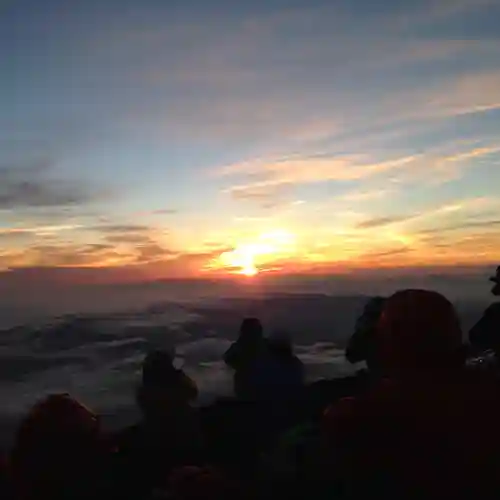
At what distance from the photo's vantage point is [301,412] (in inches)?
341

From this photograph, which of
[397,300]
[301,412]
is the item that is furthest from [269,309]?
[397,300]

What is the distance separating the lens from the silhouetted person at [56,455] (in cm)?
369

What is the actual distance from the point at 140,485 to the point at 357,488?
291 centimetres

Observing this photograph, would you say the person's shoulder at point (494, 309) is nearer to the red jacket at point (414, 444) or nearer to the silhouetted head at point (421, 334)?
the silhouetted head at point (421, 334)

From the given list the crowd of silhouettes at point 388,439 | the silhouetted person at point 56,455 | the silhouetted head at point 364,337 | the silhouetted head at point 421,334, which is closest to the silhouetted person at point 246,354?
the silhouetted head at point 364,337

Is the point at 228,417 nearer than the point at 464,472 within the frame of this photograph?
No

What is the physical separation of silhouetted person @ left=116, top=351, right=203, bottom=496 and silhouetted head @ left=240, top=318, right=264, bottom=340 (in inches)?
69.6

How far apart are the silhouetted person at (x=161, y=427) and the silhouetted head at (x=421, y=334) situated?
309 centimetres

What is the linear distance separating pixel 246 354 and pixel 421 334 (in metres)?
4.70

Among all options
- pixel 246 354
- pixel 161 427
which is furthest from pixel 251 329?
pixel 161 427

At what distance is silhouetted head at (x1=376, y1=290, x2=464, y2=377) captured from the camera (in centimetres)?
387

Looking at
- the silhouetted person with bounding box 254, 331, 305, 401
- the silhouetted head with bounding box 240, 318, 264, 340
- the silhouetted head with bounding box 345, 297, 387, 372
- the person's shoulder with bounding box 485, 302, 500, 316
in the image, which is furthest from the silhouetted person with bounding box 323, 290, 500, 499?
the silhouetted head with bounding box 240, 318, 264, 340

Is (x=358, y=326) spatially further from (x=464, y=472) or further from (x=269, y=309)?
(x=269, y=309)

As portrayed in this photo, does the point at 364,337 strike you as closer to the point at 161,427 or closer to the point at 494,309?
the point at 494,309
